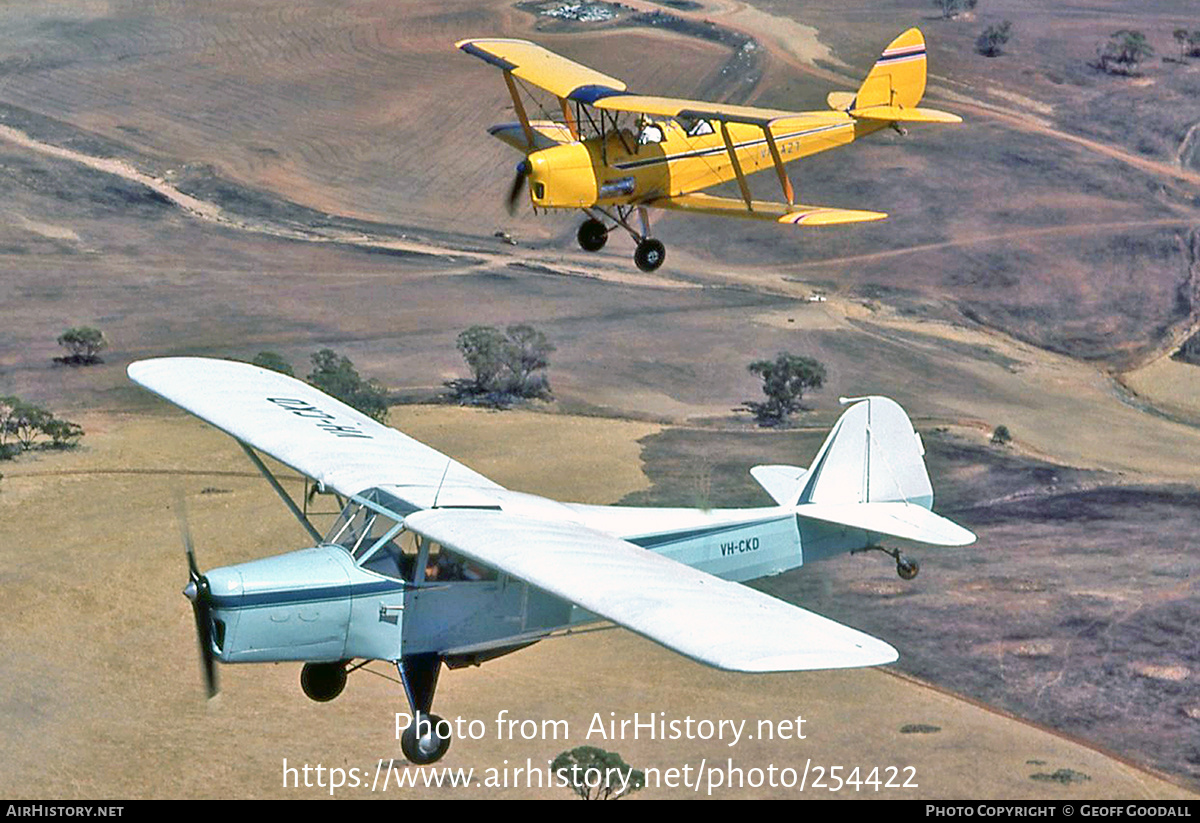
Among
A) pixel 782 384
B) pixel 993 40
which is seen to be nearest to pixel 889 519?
pixel 782 384

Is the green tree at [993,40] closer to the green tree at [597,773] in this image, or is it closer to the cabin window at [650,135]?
the cabin window at [650,135]

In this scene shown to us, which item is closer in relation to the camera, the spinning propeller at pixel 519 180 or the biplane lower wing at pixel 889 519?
the biplane lower wing at pixel 889 519

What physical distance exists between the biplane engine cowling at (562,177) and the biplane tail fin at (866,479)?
27.9ft

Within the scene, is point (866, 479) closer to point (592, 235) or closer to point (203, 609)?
point (592, 235)

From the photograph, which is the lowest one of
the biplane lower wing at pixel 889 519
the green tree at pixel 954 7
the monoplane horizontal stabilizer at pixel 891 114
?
the biplane lower wing at pixel 889 519

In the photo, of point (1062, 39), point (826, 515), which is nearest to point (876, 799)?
point (826, 515)

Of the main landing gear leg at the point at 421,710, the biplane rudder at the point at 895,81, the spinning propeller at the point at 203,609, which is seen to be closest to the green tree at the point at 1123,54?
the biplane rudder at the point at 895,81

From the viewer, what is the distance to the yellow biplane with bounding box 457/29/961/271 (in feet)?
153

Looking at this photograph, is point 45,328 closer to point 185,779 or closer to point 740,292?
point 740,292

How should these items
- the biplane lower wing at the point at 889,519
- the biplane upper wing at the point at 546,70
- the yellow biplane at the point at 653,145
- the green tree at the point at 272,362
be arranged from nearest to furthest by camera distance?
the biplane lower wing at the point at 889,519, the yellow biplane at the point at 653,145, the biplane upper wing at the point at 546,70, the green tree at the point at 272,362

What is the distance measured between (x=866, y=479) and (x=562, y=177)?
10038 mm

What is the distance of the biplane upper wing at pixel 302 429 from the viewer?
3684cm

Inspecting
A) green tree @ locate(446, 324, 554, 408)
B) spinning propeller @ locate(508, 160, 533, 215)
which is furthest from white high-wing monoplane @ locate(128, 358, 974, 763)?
green tree @ locate(446, 324, 554, 408)

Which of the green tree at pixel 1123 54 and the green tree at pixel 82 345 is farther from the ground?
the green tree at pixel 1123 54
